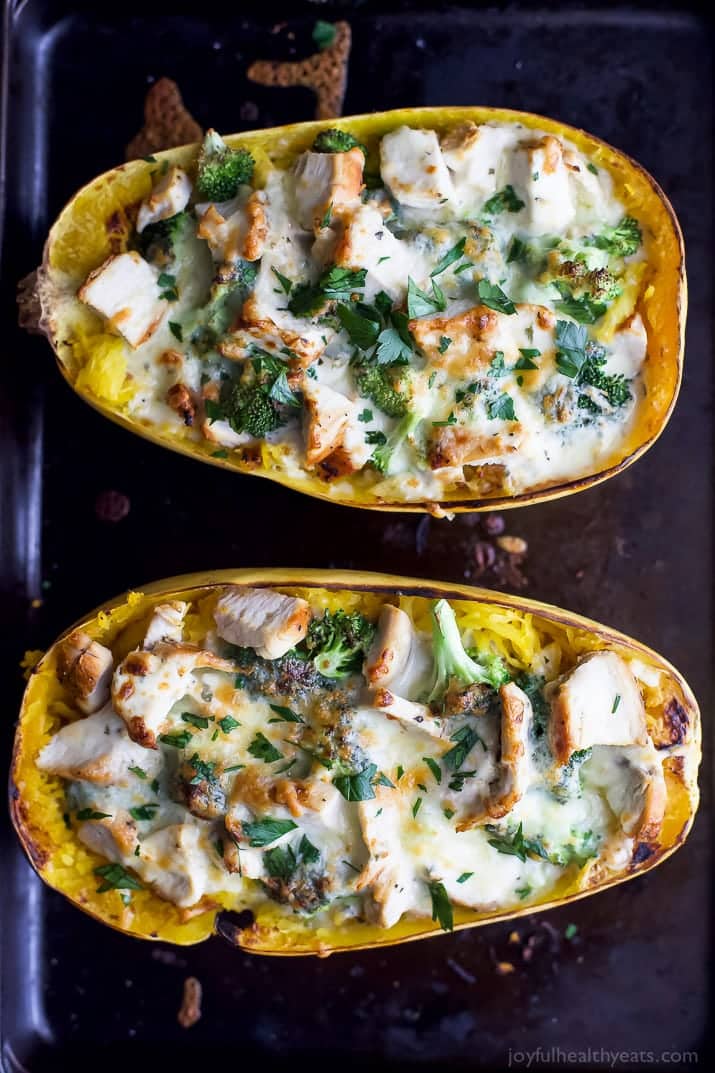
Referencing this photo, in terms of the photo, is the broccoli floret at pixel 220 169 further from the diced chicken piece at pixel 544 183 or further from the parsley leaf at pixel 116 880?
the parsley leaf at pixel 116 880

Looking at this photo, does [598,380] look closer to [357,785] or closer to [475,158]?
[475,158]

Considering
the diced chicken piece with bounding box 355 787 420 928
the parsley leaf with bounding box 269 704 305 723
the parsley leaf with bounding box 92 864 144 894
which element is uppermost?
the parsley leaf with bounding box 269 704 305 723

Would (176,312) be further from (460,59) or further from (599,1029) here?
(599,1029)

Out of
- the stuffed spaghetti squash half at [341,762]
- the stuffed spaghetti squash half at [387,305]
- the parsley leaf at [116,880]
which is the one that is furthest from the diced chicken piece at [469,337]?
the parsley leaf at [116,880]

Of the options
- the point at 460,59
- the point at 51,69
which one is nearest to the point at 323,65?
the point at 460,59

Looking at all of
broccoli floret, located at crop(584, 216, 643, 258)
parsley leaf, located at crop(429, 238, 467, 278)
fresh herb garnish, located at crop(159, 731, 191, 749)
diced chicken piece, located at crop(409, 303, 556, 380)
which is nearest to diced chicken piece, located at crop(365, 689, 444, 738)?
fresh herb garnish, located at crop(159, 731, 191, 749)

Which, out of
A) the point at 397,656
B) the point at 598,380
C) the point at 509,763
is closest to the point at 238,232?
the point at 598,380

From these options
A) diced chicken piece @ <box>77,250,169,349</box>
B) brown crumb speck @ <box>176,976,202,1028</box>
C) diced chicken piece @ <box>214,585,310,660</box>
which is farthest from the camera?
brown crumb speck @ <box>176,976,202,1028</box>

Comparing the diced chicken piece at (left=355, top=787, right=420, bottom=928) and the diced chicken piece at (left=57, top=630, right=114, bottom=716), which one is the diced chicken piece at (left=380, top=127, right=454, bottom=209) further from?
the diced chicken piece at (left=355, top=787, right=420, bottom=928)
